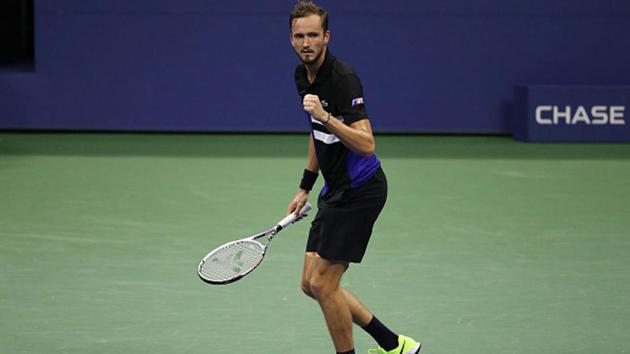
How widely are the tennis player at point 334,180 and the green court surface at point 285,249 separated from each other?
812mm

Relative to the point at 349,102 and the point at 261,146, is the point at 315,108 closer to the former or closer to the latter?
the point at 349,102

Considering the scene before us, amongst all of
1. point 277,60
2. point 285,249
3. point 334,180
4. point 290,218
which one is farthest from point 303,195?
point 277,60

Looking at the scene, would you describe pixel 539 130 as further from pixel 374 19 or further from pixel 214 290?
pixel 214 290

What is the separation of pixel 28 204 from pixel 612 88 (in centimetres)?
734

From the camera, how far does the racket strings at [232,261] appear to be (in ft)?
20.7

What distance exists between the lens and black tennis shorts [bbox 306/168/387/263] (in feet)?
20.5

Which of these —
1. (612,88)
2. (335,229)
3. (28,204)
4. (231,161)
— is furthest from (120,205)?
(612,88)

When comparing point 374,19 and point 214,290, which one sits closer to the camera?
point 214,290

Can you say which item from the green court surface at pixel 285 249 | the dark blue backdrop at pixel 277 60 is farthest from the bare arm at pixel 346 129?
the dark blue backdrop at pixel 277 60

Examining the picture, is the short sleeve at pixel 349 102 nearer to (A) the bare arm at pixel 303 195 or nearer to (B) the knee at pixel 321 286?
(A) the bare arm at pixel 303 195

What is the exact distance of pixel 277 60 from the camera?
15844mm

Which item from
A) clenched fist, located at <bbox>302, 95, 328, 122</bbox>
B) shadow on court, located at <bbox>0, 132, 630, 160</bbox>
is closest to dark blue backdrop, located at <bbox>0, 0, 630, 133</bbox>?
shadow on court, located at <bbox>0, 132, 630, 160</bbox>

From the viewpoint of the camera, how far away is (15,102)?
52.1ft

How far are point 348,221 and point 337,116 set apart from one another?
1.78 feet
